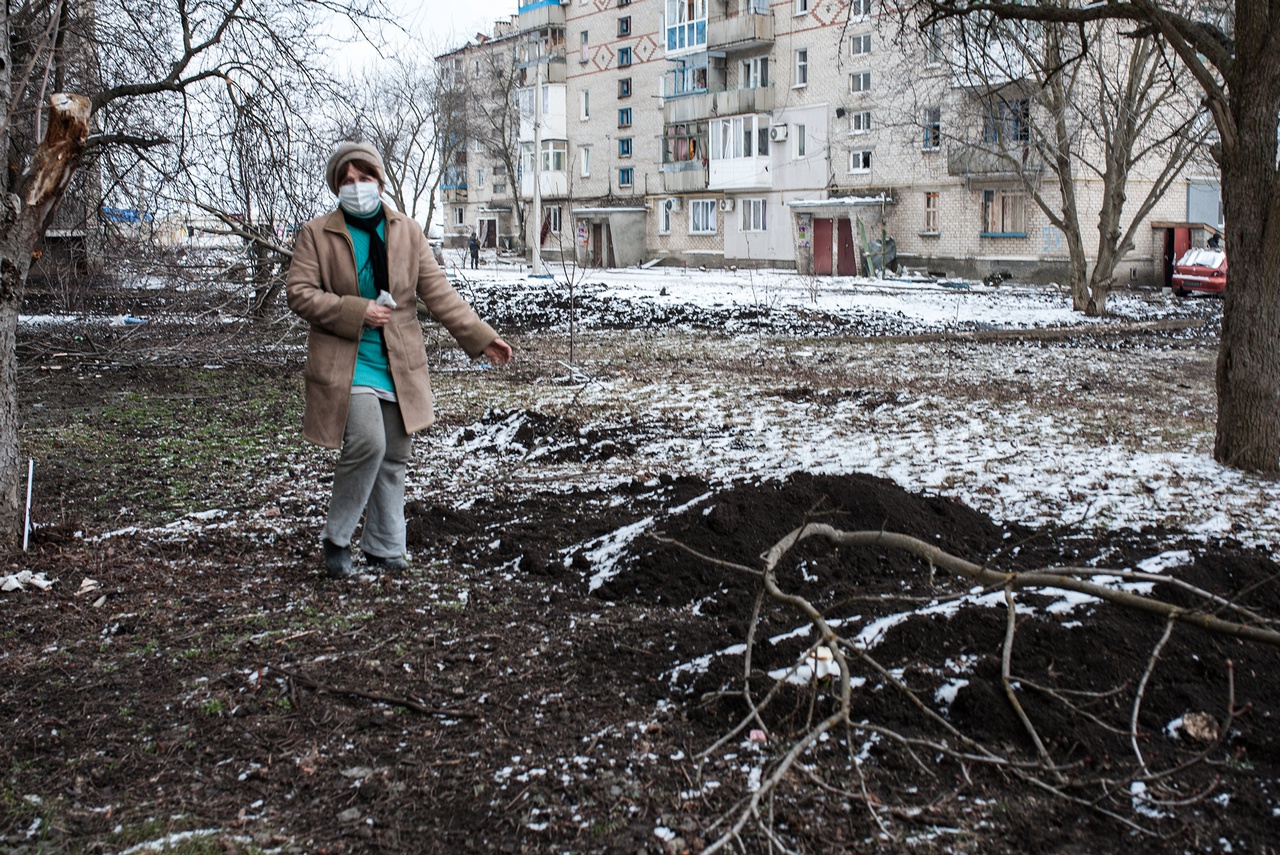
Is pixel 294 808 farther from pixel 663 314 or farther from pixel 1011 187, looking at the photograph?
pixel 1011 187

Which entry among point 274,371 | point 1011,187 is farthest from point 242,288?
point 1011,187

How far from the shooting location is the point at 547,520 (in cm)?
559

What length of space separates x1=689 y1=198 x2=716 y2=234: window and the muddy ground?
4204cm

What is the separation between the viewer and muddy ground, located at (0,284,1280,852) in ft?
8.66

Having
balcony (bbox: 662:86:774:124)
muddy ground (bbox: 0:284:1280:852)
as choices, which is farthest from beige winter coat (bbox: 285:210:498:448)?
balcony (bbox: 662:86:774:124)

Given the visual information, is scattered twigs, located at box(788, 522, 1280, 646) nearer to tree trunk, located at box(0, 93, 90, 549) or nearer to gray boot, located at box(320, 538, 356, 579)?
gray boot, located at box(320, 538, 356, 579)

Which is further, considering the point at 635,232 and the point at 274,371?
the point at 635,232

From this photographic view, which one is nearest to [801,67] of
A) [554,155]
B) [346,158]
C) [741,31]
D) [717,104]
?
[741,31]

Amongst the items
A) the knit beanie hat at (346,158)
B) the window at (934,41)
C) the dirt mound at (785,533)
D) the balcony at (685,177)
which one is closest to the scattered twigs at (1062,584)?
the dirt mound at (785,533)

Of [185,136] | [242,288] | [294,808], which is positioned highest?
[185,136]

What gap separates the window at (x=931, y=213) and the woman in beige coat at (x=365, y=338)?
35.3m

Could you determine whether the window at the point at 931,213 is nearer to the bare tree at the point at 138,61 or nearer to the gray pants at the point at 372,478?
the bare tree at the point at 138,61

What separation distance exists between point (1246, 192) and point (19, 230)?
6371 millimetres

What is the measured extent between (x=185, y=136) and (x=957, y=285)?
25421 millimetres
